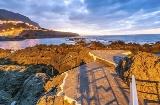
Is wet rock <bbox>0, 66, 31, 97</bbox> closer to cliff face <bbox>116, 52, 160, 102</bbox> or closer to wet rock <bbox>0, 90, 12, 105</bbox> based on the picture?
wet rock <bbox>0, 90, 12, 105</bbox>

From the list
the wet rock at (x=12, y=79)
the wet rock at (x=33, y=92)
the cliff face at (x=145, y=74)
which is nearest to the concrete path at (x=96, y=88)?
the cliff face at (x=145, y=74)

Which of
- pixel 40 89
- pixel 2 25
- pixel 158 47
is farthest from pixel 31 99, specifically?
pixel 2 25

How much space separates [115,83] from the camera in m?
7.85

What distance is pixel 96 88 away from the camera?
7.41 meters

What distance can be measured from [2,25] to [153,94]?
145 metres

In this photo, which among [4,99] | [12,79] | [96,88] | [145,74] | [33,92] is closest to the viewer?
[145,74]

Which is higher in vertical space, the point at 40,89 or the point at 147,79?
the point at 147,79

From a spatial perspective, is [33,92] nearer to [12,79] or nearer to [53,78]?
Answer: [53,78]

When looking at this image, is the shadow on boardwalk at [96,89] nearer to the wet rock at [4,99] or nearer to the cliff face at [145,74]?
the cliff face at [145,74]

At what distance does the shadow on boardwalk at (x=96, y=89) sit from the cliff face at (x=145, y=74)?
23.8 inches

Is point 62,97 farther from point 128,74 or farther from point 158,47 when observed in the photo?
point 158,47

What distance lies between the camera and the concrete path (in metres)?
6.23

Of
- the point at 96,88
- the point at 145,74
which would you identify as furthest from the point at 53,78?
the point at 145,74

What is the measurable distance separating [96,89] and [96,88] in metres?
0.10
